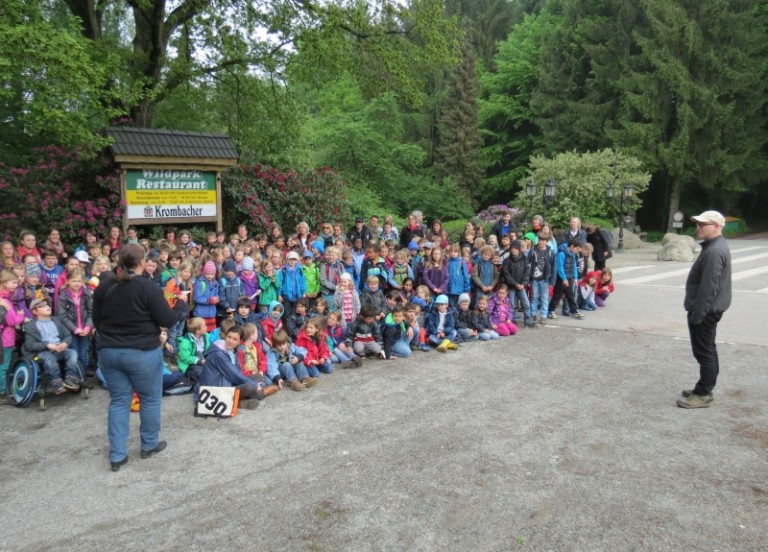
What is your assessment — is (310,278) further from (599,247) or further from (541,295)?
(599,247)

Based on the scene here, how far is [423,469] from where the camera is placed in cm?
488

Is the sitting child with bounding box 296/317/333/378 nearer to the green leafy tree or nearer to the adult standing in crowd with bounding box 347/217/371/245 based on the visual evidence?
the adult standing in crowd with bounding box 347/217/371/245

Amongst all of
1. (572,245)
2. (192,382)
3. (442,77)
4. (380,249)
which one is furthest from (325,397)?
(442,77)

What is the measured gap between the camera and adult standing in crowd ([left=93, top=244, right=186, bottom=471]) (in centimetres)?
484

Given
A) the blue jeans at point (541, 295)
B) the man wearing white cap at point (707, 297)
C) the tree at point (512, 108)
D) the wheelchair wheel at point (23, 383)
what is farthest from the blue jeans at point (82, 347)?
the tree at point (512, 108)

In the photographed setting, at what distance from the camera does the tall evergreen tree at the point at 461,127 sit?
3550 centimetres

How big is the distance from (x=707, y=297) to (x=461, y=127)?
102 ft

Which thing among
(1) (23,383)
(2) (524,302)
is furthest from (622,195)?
(1) (23,383)

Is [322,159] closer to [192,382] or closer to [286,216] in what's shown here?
[286,216]

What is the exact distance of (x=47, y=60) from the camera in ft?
29.5

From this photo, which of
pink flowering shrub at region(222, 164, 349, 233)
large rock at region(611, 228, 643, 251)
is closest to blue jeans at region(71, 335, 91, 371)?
pink flowering shrub at region(222, 164, 349, 233)

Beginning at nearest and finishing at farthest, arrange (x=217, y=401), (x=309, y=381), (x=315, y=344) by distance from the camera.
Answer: (x=217, y=401), (x=309, y=381), (x=315, y=344)

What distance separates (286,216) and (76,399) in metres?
9.65

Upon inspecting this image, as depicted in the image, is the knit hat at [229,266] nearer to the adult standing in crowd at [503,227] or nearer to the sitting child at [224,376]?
the sitting child at [224,376]
